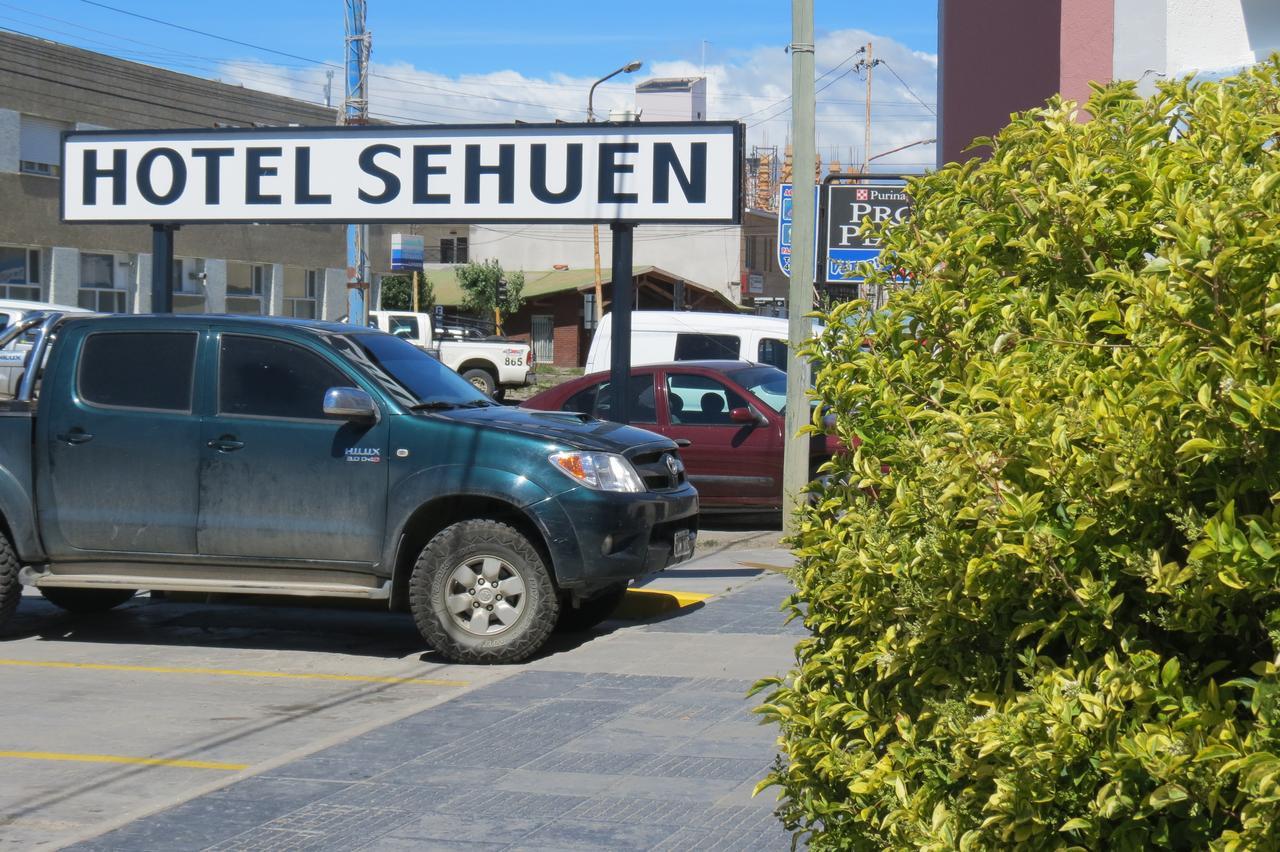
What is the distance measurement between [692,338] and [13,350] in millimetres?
9491

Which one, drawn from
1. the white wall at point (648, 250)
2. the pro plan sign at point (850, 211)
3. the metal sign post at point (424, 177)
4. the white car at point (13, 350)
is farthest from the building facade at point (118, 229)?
the pro plan sign at point (850, 211)

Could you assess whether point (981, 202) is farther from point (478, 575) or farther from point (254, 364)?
point (254, 364)

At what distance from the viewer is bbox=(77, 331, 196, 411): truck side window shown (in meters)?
9.16

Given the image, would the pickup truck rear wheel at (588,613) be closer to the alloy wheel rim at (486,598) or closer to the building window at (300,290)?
the alloy wheel rim at (486,598)

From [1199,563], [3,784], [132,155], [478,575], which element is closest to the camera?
[1199,563]

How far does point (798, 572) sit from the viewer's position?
12.4 feet

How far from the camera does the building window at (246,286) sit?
4469cm

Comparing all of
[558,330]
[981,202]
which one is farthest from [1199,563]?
[558,330]

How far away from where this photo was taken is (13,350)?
12.6 meters

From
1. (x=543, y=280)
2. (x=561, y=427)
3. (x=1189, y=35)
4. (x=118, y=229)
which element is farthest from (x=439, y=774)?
(x=543, y=280)

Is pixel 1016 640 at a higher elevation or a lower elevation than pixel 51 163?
lower

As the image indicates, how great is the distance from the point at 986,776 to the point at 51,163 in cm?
4003

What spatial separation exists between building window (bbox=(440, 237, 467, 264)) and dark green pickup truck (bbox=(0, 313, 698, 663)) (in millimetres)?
69308

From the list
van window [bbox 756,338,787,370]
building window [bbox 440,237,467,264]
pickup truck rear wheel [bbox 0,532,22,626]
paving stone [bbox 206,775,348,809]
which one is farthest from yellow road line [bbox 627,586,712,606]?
building window [bbox 440,237,467,264]
